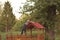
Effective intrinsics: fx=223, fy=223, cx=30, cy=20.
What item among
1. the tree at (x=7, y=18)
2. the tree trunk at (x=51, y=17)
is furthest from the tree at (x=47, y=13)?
the tree at (x=7, y=18)

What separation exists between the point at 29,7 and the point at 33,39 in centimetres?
843

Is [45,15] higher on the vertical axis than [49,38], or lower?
higher

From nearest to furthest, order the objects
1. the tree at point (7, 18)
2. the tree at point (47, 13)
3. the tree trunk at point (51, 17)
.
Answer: the tree at point (47, 13) → the tree trunk at point (51, 17) → the tree at point (7, 18)

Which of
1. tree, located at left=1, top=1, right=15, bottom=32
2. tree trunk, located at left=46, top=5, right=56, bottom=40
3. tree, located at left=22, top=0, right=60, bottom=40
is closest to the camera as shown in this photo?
tree, located at left=22, top=0, right=60, bottom=40

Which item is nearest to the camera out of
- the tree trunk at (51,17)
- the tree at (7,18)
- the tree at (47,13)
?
the tree at (47,13)

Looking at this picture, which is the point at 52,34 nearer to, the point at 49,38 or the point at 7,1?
the point at 49,38

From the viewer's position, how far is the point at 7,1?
46.4 metres

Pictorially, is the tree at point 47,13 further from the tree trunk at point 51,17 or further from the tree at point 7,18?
the tree at point 7,18

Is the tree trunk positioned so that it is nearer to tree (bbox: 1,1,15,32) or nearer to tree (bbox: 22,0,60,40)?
tree (bbox: 22,0,60,40)

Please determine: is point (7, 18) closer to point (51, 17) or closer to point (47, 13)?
point (47, 13)

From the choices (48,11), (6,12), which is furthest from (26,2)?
(6,12)

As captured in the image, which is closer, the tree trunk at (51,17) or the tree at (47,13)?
the tree at (47,13)

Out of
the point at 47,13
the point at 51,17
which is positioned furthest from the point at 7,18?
the point at 51,17

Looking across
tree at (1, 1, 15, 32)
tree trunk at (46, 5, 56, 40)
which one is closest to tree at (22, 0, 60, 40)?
tree trunk at (46, 5, 56, 40)
